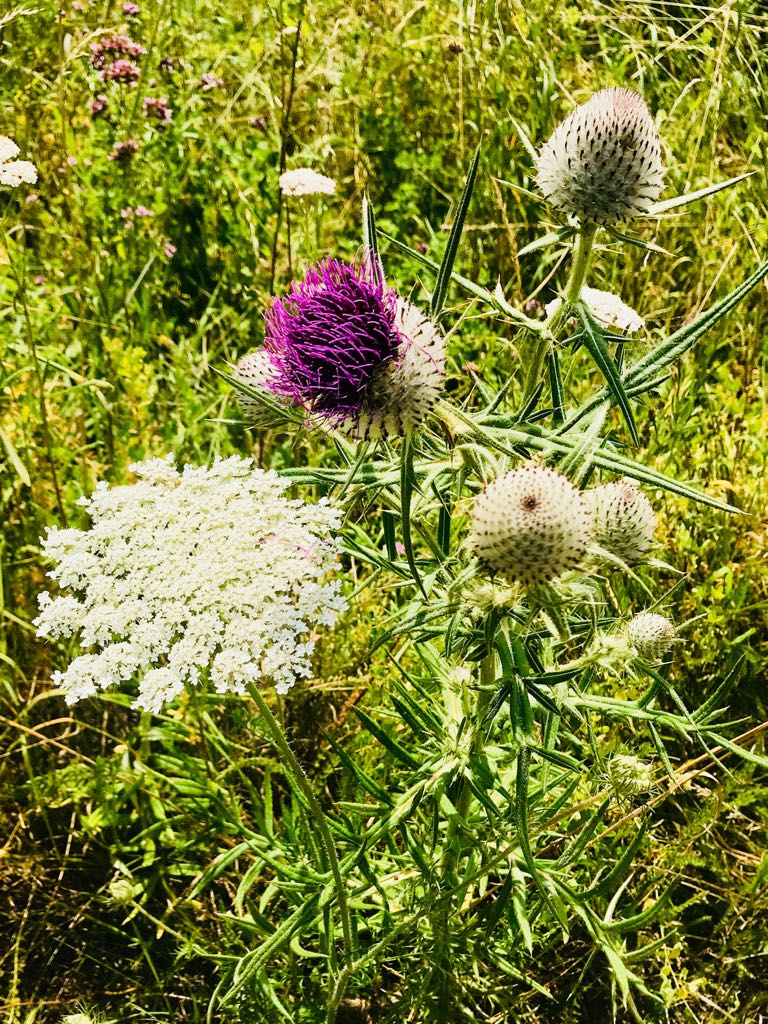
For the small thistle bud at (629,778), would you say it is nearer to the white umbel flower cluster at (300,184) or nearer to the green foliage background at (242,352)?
the green foliage background at (242,352)

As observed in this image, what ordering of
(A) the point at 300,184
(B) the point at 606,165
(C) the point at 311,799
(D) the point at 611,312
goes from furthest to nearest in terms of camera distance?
(A) the point at 300,184 → (D) the point at 611,312 → (B) the point at 606,165 → (C) the point at 311,799

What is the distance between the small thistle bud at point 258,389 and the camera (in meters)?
2.04

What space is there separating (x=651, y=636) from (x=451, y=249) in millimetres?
1023

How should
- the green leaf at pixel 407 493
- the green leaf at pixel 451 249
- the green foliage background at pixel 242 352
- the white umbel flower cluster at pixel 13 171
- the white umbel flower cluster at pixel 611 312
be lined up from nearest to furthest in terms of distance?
the green leaf at pixel 407 493 → the green leaf at pixel 451 249 → the white umbel flower cluster at pixel 611 312 → the white umbel flower cluster at pixel 13 171 → the green foliage background at pixel 242 352

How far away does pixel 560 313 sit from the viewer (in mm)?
1982

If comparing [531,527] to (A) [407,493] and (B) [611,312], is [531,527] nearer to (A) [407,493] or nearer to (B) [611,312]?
(A) [407,493]

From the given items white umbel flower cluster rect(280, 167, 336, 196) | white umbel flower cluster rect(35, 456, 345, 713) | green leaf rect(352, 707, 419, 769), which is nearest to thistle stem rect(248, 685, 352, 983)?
white umbel flower cluster rect(35, 456, 345, 713)

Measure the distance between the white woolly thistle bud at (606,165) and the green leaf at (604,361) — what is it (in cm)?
28

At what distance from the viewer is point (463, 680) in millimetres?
2309

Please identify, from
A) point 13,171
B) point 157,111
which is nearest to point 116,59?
point 157,111

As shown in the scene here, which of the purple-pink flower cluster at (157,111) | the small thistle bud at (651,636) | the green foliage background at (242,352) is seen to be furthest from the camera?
the purple-pink flower cluster at (157,111)

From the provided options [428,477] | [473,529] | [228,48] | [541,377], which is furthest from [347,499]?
[228,48]

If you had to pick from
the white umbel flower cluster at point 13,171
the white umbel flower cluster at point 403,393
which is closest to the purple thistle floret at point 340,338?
the white umbel flower cluster at point 403,393

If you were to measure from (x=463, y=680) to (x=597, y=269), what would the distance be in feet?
8.97
